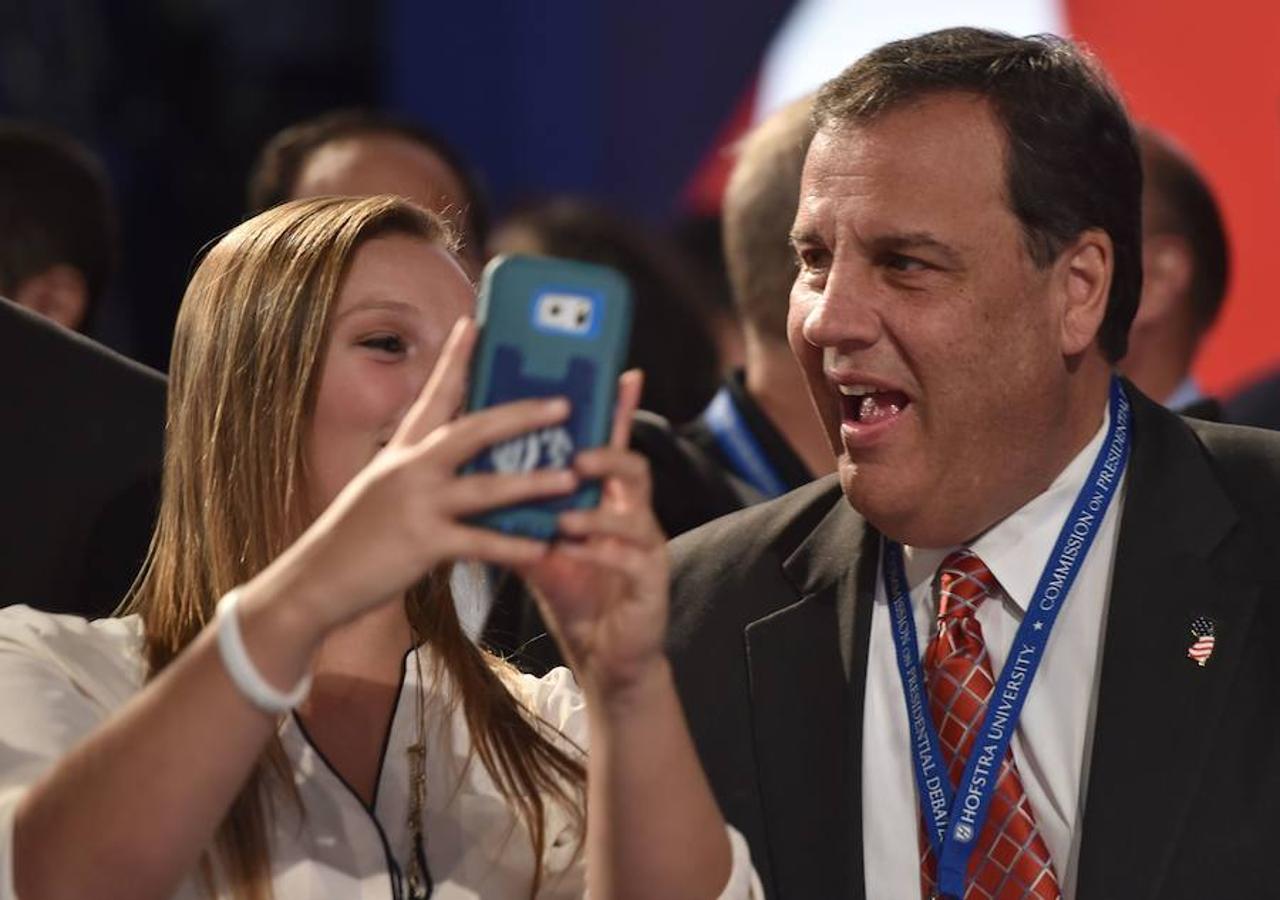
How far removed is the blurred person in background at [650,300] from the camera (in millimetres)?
4637

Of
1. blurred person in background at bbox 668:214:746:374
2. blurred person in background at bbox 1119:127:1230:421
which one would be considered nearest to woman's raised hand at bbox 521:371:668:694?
blurred person in background at bbox 1119:127:1230:421

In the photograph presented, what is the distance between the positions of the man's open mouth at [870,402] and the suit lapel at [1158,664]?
11.6 inches

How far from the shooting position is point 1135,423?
2.71m

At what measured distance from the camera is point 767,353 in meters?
3.74

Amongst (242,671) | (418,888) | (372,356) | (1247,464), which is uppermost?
(372,356)

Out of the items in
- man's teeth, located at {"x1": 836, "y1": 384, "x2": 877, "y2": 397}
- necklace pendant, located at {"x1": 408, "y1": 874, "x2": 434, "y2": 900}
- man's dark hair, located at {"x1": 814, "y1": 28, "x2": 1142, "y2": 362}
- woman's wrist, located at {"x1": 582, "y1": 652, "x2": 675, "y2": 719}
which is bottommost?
necklace pendant, located at {"x1": 408, "y1": 874, "x2": 434, "y2": 900}

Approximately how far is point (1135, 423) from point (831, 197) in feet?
1.58

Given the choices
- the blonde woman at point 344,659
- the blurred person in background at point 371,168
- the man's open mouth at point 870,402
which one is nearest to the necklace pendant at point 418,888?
the blonde woman at point 344,659

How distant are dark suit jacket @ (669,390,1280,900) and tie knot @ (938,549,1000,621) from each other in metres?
0.10

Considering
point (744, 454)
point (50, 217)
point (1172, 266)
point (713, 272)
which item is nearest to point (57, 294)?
point (50, 217)

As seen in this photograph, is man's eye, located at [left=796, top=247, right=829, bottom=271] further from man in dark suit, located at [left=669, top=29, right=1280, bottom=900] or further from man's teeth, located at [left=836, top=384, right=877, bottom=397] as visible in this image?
man's teeth, located at [left=836, top=384, right=877, bottom=397]

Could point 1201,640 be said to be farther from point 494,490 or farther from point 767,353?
point 767,353

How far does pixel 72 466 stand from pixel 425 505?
3.92 feet

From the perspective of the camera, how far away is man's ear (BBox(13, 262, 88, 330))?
3.68 m
